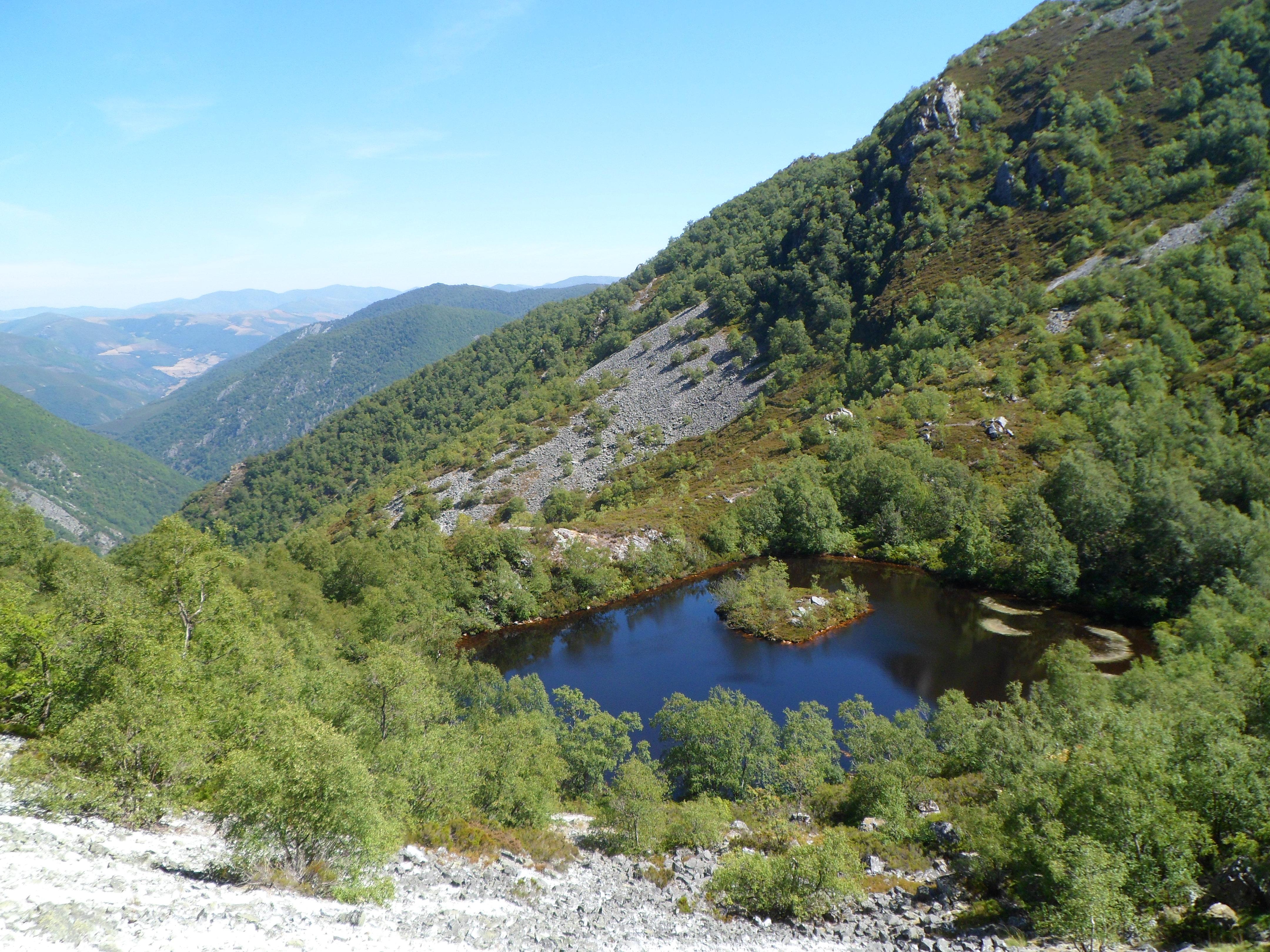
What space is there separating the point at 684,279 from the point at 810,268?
118 feet

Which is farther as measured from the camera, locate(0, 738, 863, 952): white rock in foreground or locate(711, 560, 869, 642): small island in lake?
locate(711, 560, 869, 642): small island in lake

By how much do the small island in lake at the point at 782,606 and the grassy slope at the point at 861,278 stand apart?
15.1m

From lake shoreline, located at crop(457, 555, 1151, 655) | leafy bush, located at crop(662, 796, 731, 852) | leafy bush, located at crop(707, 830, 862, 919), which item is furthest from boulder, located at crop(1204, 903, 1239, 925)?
lake shoreline, located at crop(457, 555, 1151, 655)

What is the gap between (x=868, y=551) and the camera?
6969 centimetres

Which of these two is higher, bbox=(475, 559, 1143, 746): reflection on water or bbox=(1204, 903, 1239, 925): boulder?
bbox=(1204, 903, 1239, 925): boulder

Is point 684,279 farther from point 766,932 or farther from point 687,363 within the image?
point 766,932

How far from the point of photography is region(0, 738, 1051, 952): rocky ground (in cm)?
1221

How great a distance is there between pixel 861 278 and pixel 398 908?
404 ft

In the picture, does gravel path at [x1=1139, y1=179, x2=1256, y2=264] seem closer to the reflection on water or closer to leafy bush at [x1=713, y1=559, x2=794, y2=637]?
the reflection on water

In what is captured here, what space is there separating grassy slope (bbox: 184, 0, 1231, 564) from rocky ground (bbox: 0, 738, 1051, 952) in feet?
174

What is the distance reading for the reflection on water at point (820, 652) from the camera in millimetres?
43750

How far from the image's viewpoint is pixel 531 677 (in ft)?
115

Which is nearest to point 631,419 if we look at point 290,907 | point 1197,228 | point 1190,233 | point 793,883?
point 1190,233

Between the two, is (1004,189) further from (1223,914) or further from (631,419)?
(1223,914)
